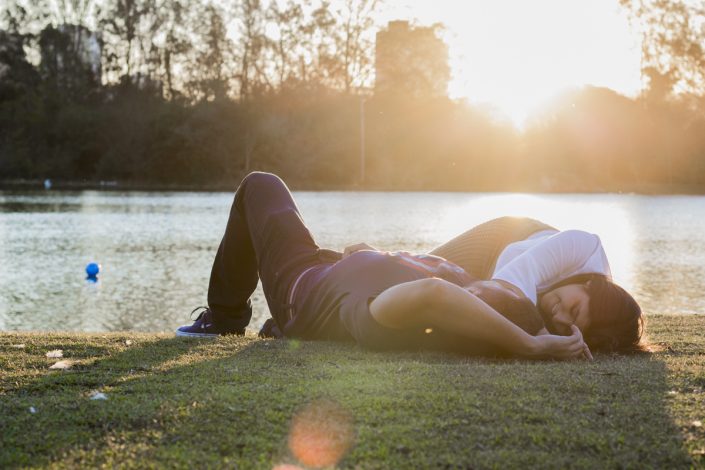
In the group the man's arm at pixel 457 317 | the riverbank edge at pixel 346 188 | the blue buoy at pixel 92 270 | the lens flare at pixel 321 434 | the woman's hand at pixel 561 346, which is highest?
the man's arm at pixel 457 317

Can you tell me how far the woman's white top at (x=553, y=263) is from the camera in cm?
347

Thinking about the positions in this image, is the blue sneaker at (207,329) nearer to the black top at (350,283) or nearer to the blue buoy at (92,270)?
the black top at (350,283)

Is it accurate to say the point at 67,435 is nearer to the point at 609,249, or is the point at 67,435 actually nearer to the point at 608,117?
the point at 609,249

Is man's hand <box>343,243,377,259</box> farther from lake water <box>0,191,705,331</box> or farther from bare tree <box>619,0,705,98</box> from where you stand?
bare tree <box>619,0,705,98</box>

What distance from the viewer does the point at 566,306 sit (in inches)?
137

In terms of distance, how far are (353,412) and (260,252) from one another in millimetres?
1658

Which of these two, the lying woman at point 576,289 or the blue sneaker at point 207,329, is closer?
the lying woman at point 576,289

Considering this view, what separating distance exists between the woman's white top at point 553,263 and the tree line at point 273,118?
4229 centimetres

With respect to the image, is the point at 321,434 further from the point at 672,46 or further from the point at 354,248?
the point at 672,46

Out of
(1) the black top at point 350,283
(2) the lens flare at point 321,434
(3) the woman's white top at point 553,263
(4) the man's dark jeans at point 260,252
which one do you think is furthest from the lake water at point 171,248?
(2) the lens flare at point 321,434

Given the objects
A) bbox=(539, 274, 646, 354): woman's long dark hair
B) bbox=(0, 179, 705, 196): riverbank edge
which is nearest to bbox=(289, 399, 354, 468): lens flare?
bbox=(539, 274, 646, 354): woman's long dark hair

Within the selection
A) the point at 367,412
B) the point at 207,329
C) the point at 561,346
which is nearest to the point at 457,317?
the point at 561,346

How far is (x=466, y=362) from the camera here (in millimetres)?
3531

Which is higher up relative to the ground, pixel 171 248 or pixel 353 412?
pixel 353 412
